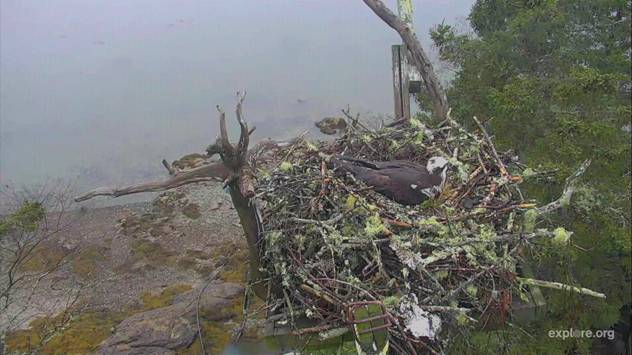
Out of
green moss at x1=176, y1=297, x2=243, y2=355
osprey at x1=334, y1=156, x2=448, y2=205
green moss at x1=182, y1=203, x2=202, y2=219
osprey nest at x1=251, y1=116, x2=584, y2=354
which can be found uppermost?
osprey at x1=334, y1=156, x2=448, y2=205

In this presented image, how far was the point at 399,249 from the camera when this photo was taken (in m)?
2.52

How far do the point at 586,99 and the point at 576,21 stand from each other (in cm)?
175

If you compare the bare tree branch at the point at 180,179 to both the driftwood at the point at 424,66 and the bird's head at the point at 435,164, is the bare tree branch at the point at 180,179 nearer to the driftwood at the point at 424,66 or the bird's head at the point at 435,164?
the bird's head at the point at 435,164

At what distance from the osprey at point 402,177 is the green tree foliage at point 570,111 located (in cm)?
215

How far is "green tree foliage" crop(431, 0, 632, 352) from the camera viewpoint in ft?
17.7

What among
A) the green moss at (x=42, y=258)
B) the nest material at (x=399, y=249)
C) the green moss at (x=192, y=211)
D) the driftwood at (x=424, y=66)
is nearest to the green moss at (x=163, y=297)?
the green moss at (x=42, y=258)

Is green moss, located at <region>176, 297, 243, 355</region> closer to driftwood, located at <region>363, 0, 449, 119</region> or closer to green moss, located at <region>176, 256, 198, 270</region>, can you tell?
green moss, located at <region>176, 256, 198, 270</region>

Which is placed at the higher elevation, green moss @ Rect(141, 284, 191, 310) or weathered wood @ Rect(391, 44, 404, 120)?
weathered wood @ Rect(391, 44, 404, 120)

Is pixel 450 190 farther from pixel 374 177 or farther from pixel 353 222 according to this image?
pixel 353 222

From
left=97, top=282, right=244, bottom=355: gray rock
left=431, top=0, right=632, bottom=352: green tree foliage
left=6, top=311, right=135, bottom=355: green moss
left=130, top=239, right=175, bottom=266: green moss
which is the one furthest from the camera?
left=130, top=239, right=175, bottom=266: green moss

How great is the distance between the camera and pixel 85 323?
1020 cm

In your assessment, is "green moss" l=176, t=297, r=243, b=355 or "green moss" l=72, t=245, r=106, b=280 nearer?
"green moss" l=176, t=297, r=243, b=355

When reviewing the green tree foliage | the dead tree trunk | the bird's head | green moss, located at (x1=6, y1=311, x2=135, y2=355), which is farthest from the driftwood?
green moss, located at (x1=6, y1=311, x2=135, y2=355)

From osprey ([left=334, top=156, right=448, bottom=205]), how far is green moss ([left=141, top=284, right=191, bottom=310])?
8.74 m
